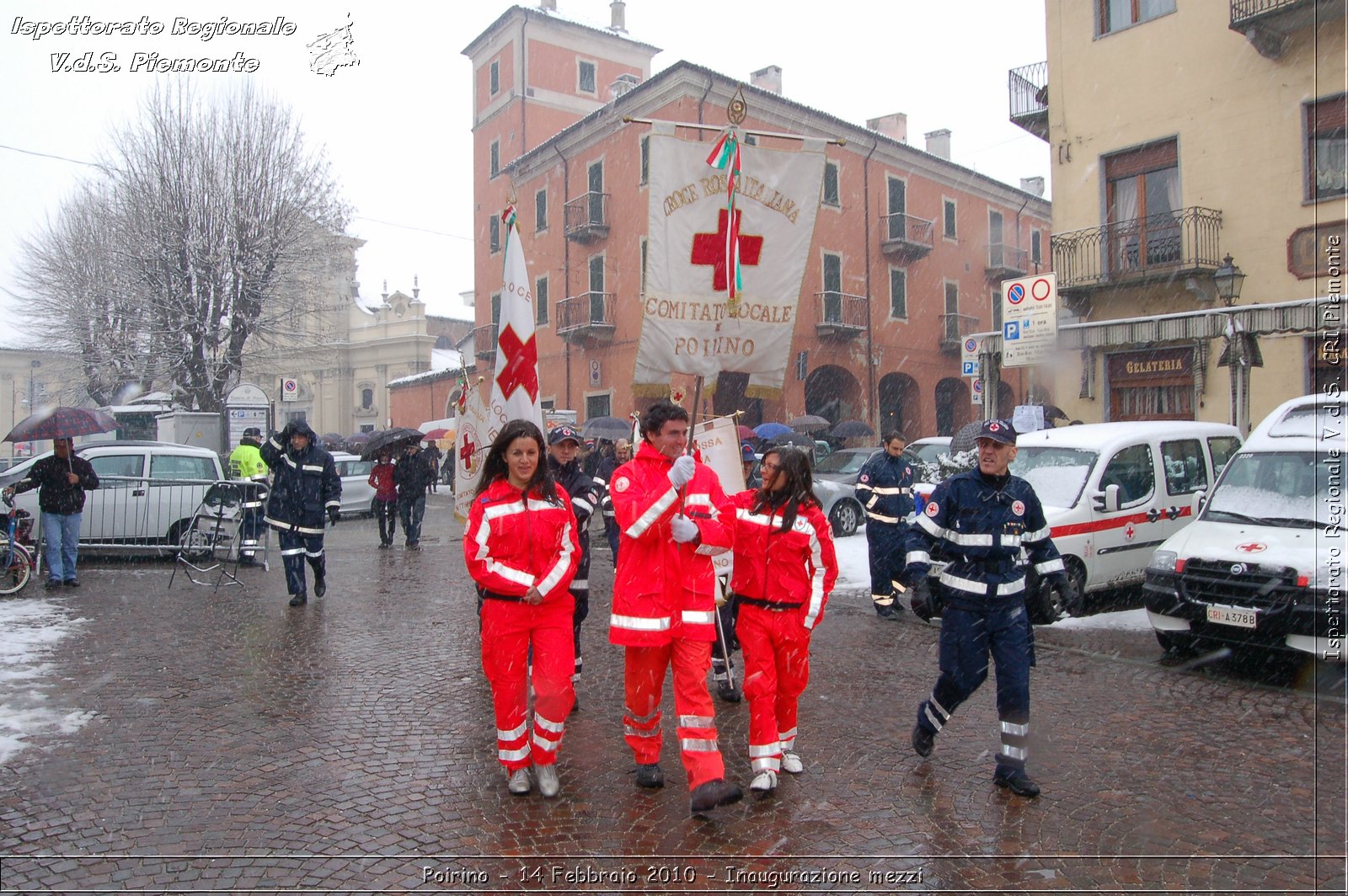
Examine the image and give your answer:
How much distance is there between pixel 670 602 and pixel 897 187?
31.0 m

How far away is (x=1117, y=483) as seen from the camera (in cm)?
919

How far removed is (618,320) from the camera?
2881 cm

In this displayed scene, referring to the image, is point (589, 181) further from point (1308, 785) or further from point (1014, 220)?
point (1308, 785)

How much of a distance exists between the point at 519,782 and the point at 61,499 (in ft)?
27.8

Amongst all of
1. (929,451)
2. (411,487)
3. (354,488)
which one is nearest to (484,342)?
(354,488)

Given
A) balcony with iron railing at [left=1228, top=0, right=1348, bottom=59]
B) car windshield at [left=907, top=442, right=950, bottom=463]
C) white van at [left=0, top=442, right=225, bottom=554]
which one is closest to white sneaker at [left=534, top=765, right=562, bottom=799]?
white van at [left=0, top=442, right=225, bottom=554]

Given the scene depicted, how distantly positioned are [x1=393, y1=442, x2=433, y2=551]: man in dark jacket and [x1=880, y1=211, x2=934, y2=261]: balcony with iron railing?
2113 cm

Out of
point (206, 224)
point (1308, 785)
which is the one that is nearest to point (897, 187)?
point (206, 224)

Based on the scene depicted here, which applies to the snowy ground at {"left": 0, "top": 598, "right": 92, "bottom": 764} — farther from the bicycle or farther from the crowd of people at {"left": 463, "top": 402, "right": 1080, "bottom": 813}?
the crowd of people at {"left": 463, "top": 402, "right": 1080, "bottom": 813}

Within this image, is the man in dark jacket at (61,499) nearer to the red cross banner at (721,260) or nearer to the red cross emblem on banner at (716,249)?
the red cross banner at (721,260)

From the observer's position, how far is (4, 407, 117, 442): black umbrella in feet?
34.3

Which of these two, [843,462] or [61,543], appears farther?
[843,462]

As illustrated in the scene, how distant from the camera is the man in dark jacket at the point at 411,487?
15.0 meters

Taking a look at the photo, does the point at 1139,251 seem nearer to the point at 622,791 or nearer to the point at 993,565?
the point at 993,565
